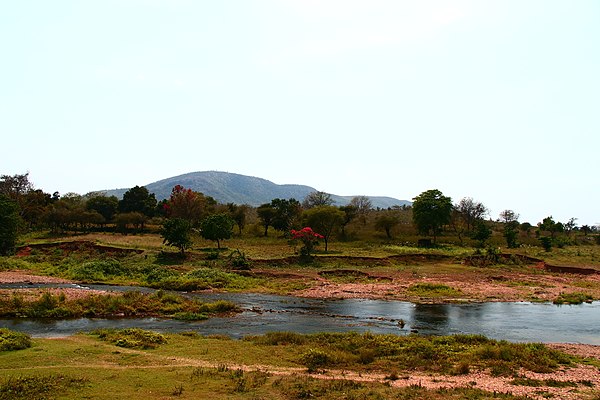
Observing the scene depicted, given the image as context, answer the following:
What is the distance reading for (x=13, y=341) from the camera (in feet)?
75.2

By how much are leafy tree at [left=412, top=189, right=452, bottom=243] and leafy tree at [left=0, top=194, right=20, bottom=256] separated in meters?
75.4

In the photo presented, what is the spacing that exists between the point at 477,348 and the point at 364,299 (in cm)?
2166

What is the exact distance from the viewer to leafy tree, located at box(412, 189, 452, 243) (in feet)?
327

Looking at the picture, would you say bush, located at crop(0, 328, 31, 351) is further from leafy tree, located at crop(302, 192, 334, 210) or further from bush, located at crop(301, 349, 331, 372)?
leafy tree, located at crop(302, 192, 334, 210)

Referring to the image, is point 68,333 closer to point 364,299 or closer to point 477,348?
point 477,348

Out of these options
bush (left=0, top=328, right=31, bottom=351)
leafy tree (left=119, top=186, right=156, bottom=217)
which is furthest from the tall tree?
bush (left=0, top=328, right=31, bottom=351)

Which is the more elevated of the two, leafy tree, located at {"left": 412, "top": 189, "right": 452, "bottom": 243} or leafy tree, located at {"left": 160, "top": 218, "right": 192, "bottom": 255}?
leafy tree, located at {"left": 412, "top": 189, "right": 452, "bottom": 243}

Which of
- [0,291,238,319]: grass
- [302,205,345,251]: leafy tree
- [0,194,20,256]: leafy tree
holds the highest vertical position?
[302,205,345,251]: leafy tree

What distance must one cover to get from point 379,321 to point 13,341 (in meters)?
24.0

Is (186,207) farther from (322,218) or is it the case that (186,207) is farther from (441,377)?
(441,377)

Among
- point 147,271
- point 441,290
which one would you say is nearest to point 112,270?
point 147,271

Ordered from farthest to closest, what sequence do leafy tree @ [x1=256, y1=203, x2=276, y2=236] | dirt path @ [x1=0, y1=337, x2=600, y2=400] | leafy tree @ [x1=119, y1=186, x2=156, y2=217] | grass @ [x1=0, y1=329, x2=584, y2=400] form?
leafy tree @ [x1=119, y1=186, x2=156, y2=217] < leafy tree @ [x1=256, y1=203, x2=276, y2=236] < dirt path @ [x1=0, y1=337, x2=600, y2=400] < grass @ [x1=0, y1=329, x2=584, y2=400]

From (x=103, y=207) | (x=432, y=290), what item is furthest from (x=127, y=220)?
(x=432, y=290)

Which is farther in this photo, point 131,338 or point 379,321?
point 379,321
